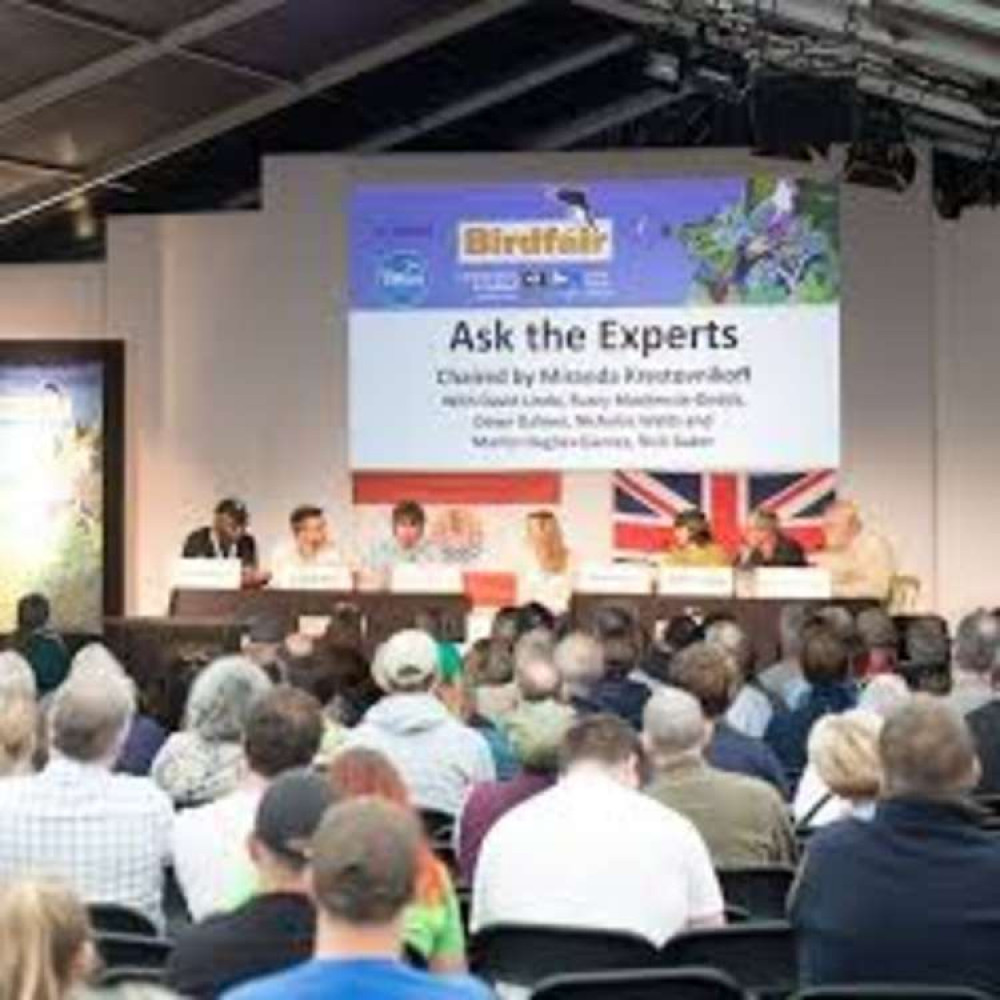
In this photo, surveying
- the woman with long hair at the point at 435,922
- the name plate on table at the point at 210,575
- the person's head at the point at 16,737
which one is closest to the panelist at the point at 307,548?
the name plate on table at the point at 210,575

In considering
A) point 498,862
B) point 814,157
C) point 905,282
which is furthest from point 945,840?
point 905,282

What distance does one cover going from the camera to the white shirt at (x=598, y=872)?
4.84 m

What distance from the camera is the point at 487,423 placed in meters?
15.6

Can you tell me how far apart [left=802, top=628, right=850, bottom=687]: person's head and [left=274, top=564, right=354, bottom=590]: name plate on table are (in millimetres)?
5893

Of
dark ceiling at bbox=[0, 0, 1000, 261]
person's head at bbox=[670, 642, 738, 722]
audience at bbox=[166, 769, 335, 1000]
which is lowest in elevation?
audience at bbox=[166, 769, 335, 1000]

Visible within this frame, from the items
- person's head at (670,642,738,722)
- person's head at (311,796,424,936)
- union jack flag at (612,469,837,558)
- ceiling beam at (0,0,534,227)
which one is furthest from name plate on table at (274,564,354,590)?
person's head at (311,796,424,936)

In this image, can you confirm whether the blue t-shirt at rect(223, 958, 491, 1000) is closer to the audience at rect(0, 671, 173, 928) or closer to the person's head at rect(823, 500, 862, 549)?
the audience at rect(0, 671, 173, 928)

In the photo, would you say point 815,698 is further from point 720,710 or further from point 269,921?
point 269,921

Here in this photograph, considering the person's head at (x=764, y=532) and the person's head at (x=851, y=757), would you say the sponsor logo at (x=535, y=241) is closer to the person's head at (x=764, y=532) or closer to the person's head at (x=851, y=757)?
the person's head at (x=764, y=532)

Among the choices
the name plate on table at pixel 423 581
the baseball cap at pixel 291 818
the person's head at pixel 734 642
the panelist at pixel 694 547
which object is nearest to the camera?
the baseball cap at pixel 291 818

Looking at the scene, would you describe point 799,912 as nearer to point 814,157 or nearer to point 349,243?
point 814,157

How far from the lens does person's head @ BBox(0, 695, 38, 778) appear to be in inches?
226

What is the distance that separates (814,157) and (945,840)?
10473 millimetres

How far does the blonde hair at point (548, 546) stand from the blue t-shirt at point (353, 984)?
1097 centimetres
